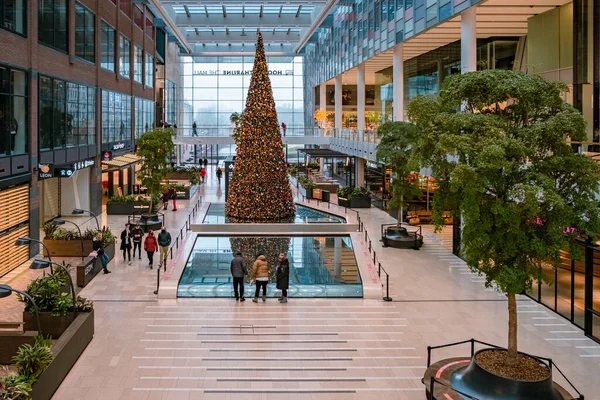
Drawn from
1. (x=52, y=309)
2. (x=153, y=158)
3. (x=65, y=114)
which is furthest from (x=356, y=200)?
(x=52, y=309)

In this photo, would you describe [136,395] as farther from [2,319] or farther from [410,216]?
[410,216]

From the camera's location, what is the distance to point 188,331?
1416cm

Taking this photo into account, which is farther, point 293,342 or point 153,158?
point 153,158

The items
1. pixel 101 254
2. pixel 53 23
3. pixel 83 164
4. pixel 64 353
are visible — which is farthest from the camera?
pixel 83 164

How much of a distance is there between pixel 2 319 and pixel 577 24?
59.4 ft

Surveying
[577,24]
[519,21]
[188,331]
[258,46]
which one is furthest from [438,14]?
[188,331]

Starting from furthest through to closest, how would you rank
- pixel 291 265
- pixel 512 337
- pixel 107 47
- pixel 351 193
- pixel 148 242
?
pixel 351 193, pixel 107 47, pixel 148 242, pixel 291 265, pixel 512 337

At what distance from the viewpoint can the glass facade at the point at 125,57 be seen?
40.4m

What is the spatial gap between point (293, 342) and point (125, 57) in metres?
33.4

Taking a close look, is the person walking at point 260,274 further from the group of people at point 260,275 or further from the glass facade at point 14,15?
the glass facade at point 14,15

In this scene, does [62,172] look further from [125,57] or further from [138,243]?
[125,57]

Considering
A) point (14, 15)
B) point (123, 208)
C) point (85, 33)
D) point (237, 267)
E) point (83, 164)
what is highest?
point (85, 33)

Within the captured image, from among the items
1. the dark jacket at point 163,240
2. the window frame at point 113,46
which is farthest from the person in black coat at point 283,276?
the window frame at point 113,46

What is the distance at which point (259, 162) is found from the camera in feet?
90.9
